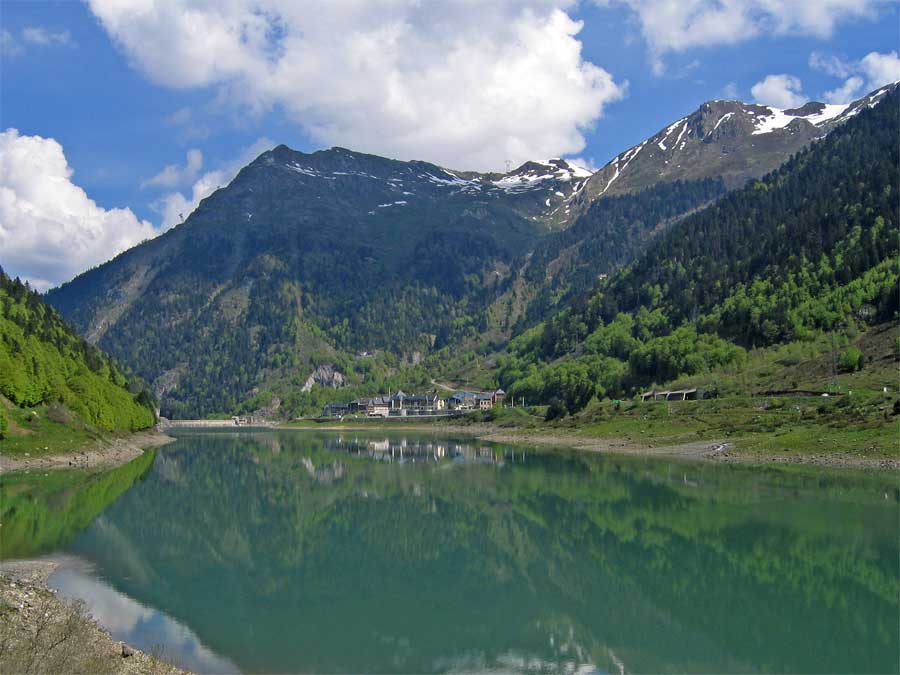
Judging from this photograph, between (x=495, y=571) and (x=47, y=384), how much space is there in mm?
67626

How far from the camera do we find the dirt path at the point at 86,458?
2562 inches

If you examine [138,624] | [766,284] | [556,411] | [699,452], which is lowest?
[699,452]

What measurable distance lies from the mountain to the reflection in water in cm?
9146

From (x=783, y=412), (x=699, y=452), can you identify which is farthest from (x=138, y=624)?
(x=783, y=412)

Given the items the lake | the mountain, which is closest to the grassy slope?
the mountain

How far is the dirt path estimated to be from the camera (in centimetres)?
6506

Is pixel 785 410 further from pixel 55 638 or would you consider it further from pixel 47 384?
pixel 47 384

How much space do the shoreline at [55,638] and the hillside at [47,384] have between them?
48.7m

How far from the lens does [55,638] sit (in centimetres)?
1769

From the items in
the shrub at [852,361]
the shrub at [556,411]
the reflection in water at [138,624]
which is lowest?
the reflection in water at [138,624]

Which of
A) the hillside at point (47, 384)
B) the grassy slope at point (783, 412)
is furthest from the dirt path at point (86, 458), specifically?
the grassy slope at point (783, 412)

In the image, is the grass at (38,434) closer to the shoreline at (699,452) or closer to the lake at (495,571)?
the lake at (495,571)

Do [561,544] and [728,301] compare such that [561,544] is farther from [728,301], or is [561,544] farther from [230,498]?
[728,301]

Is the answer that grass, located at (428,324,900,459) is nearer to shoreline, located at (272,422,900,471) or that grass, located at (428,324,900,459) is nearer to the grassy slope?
the grassy slope
